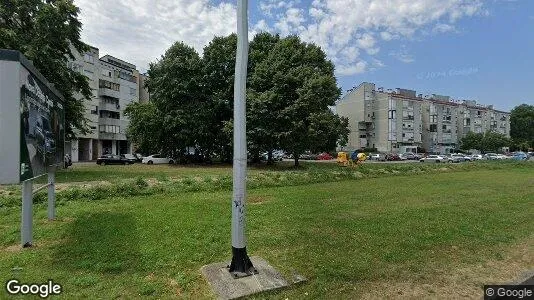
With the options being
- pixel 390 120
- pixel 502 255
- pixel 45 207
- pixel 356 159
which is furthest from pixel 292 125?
pixel 390 120

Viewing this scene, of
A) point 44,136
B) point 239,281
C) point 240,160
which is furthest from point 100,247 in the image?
point 240,160

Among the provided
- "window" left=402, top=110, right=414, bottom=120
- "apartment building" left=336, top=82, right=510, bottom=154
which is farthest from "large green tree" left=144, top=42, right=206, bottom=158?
"window" left=402, top=110, right=414, bottom=120

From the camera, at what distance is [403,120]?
81.8m

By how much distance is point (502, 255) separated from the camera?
19.4ft

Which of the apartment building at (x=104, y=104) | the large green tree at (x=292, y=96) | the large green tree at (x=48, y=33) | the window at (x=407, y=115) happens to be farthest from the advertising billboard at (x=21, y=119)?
the window at (x=407, y=115)

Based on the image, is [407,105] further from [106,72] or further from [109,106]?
[106,72]

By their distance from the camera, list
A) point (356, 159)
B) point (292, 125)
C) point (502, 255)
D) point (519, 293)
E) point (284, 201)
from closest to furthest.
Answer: point (519, 293), point (502, 255), point (284, 201), point (292, 125), point (356, 159)

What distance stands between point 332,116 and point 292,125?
4209 mm

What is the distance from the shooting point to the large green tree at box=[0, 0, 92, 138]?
21.9 meters

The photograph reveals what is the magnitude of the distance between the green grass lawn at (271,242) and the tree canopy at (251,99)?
19.8m

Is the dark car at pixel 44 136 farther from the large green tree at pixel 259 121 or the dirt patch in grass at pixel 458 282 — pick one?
the large green tree at pixel 259 121

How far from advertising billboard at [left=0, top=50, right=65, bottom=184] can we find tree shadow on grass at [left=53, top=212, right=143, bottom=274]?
53.9 inches

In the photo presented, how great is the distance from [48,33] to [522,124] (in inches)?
4837

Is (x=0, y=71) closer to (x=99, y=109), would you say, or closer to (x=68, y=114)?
(x=68, y=114)
